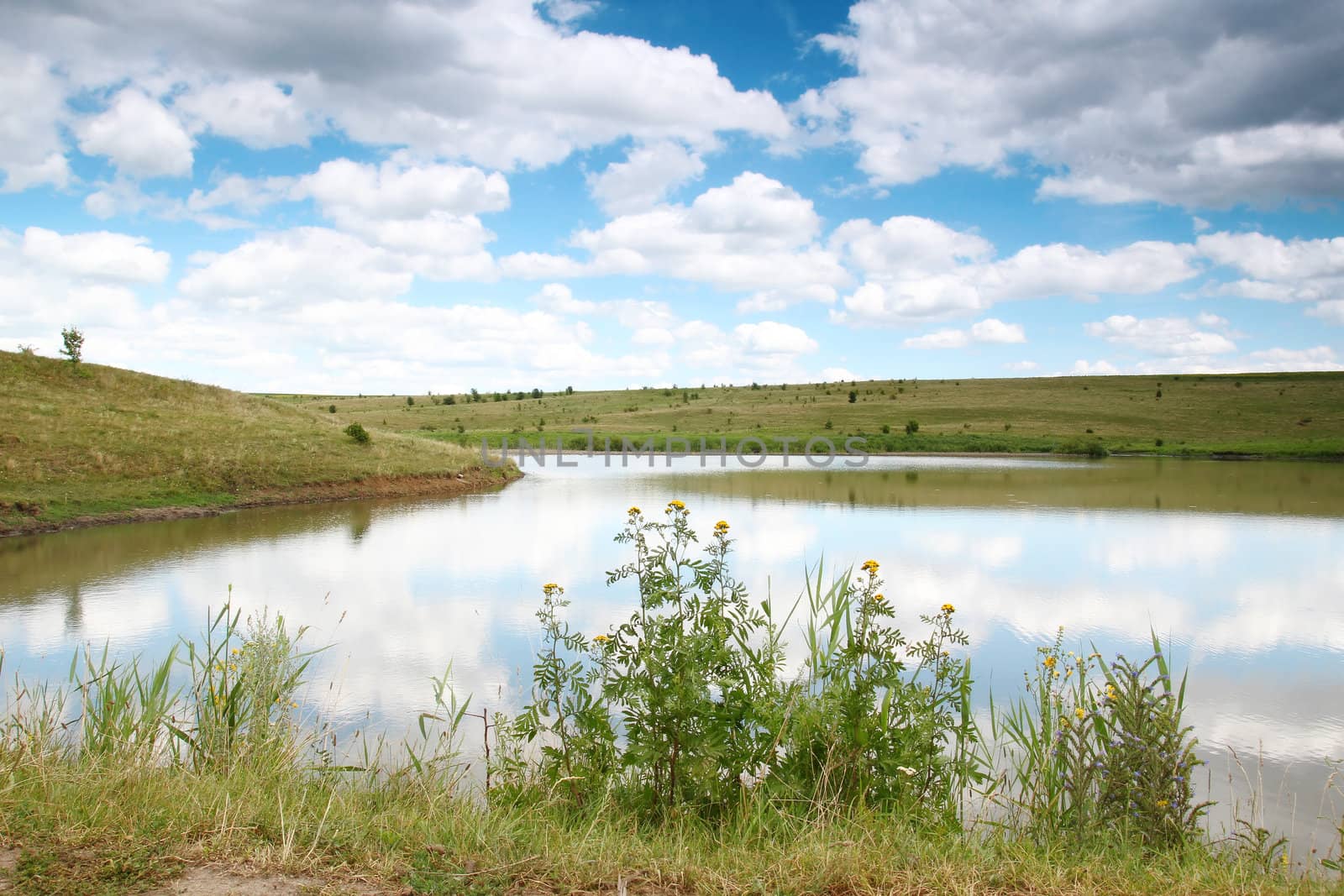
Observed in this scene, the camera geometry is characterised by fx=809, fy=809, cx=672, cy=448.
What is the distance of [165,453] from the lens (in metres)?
20.8

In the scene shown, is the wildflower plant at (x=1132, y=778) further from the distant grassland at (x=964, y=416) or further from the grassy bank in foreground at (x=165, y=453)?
the distant grassland at (x=964, y=416)

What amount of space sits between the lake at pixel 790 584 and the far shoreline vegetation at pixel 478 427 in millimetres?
2130

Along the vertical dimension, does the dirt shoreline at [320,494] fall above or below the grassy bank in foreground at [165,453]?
below

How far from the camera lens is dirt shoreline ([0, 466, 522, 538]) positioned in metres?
16.2

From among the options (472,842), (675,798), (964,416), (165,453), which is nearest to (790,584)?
(675,798)

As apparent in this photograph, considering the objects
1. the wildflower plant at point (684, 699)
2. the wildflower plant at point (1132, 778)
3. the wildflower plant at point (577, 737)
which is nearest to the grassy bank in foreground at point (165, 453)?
the wildflower plant at point (577, 737)

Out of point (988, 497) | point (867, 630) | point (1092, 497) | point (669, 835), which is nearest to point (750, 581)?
point (867, 630)

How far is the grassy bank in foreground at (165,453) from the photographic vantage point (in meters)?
17.6

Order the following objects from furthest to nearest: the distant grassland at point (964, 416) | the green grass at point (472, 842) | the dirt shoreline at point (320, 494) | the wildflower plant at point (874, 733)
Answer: the distant grassland at point (964, 416)
the dirt shoreline at point (320, 494)
the wildflower plant at point (874, 733)
the green grass at point (472, 842)

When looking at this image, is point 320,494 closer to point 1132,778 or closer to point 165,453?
point 165,453

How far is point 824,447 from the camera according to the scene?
153 ft

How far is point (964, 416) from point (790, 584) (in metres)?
53.7

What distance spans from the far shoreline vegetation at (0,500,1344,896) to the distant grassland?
4166cm

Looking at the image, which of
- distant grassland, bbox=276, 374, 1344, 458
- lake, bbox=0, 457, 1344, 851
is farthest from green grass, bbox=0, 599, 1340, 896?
distant grassland, bbox=276, 374, 1344, 458
